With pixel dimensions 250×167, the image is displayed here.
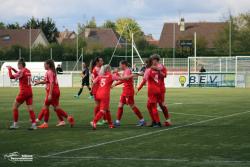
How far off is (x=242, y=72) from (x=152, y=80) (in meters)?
33.8

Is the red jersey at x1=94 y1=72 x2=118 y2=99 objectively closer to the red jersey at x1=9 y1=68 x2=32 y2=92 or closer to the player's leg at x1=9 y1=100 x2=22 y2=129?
the red jersey at x1=9 y1=68 x2=32 y2=92

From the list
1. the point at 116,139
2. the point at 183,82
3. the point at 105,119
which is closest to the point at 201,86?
the point at 183,82

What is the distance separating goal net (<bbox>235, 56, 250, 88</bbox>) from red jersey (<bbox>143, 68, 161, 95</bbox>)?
33.3 m

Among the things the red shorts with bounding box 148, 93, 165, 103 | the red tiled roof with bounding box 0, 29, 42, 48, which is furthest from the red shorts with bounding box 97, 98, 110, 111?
the red tiled roof with bounding box 0, 29, 42, 48

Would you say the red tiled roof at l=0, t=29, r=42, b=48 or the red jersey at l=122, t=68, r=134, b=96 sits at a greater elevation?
the red tiled roof at l=0, t=29, r=42, b=48

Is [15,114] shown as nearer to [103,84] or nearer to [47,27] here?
[103,84]

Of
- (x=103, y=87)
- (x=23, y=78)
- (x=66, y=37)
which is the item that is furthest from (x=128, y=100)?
(x=66, y=37)

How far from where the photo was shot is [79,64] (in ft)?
243

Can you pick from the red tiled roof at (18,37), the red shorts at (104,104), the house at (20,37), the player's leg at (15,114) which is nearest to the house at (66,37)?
the house at (20,37)

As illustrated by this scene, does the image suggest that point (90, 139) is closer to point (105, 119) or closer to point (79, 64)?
point (105, 119)

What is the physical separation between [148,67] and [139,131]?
7.01 feet

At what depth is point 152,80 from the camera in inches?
674

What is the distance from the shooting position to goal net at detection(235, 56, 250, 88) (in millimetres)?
49656

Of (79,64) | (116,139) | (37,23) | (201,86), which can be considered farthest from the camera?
(37,23)
